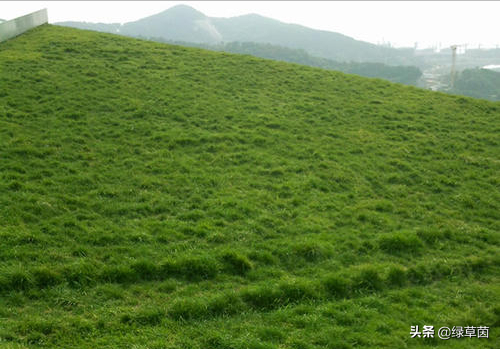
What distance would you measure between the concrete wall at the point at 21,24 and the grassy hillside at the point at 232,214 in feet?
17.2

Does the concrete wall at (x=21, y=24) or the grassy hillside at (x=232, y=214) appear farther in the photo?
the concrete wall at (x=21, y=24)

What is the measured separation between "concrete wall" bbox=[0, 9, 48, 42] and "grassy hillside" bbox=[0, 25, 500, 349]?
17.2 ft

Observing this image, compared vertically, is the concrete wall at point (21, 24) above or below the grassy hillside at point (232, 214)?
above

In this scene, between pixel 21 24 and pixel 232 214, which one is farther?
pixel 21 24

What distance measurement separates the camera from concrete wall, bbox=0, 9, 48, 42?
1351 inches

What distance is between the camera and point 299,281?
11.4 meters

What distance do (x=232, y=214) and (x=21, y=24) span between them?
1402 inches

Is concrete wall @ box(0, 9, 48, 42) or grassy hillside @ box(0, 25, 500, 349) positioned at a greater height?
concrete wall @ box(0, 9, 48, 42)

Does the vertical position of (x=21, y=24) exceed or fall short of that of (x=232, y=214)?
it exceeds it

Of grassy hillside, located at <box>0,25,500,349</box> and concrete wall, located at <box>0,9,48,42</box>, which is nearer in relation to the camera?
grassy hillside, located at <box>0,25,500,349</box>

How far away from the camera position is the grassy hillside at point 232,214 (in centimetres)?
977

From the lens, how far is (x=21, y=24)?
1487 inches

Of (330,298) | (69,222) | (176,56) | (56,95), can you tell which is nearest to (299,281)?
(330,298)

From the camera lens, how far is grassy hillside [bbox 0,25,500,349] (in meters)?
9.77
